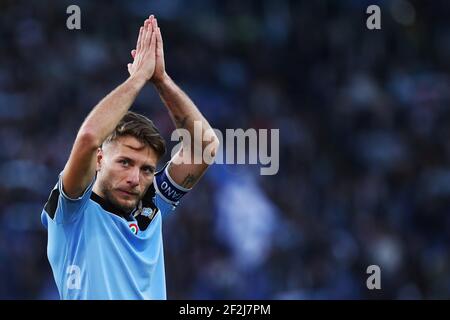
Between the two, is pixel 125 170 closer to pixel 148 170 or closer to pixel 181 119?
pixel 148 170

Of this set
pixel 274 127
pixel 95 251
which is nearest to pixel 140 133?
pixel 95 251

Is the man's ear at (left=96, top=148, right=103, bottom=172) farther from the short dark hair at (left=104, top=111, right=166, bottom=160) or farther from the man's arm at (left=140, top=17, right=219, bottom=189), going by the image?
the man's arm at (left=140, top=17, right=219, bottom=189)

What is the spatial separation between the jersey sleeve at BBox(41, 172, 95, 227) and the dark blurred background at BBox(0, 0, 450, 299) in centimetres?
662

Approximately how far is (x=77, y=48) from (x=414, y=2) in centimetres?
531

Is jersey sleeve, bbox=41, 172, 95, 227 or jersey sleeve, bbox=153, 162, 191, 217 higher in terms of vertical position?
jersey sleeve, bbox=153, 162, 191, 217

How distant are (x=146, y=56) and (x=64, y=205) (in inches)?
31.8

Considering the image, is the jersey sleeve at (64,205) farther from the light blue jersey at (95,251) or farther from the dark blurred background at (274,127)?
the dark blurred background at (274,127)

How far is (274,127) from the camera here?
1335 centimetres

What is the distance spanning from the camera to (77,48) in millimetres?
13617

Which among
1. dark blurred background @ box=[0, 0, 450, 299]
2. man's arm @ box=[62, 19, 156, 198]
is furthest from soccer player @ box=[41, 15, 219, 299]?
dark blurred background @ box=[0, 0, 450, 299]

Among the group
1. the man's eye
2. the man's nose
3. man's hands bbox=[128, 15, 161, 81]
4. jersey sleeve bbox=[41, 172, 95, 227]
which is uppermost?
man's hands bbox=[128, 15, 161, 81]

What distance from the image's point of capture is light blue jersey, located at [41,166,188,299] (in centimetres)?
435
